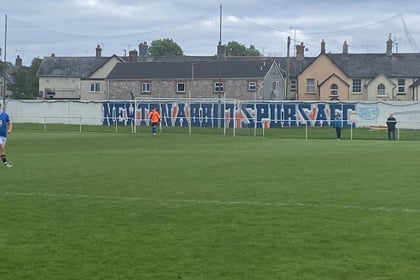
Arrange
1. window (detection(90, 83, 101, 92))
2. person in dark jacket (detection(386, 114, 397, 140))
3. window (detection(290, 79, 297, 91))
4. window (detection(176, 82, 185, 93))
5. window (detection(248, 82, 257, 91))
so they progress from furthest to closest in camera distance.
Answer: window (detection(90, 83, 101, 92))
window (detection(290, 79, 297, 91))
window (detection(176, 82, 185, 93))
window (detection(248, 82, 257, 91))
person in dark jacket (detection(386, 114, 397, 140))

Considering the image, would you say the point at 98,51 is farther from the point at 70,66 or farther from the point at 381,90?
the point at 381,90

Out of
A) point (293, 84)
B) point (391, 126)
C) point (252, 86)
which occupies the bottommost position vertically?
point (391, 126)

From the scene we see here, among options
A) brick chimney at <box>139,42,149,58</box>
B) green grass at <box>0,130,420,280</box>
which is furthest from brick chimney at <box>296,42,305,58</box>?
green grass at <box>0,130,420,280</box>

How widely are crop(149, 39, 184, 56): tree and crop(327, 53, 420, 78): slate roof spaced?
225ft

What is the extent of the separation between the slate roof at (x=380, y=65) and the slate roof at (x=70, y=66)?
115 feet

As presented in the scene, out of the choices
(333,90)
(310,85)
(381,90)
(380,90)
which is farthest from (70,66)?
(381,90)

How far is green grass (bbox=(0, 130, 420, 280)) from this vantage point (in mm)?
9133

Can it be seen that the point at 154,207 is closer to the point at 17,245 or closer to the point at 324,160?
the point at 17,245

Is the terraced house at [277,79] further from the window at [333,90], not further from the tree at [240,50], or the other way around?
the tree at [240,50]

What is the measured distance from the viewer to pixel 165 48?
531ft

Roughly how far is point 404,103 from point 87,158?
41855mm

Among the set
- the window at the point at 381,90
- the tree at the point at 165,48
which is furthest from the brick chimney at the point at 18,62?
the window at the point at 381,90

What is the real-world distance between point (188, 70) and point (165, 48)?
222 feet

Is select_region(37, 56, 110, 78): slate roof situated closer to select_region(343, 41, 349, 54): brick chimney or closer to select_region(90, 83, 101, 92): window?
select_region(90, 83, 101, 92): window
